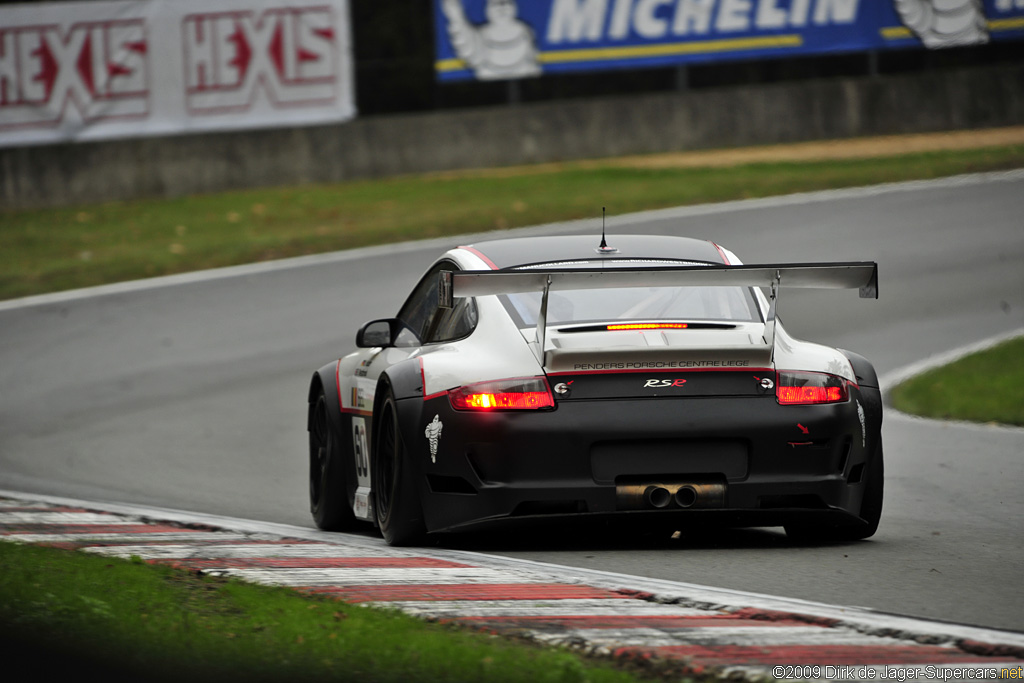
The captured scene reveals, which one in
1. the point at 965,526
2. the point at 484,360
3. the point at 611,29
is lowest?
the point at 965,526

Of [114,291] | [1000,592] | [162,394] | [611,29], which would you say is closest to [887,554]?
[1000,592]

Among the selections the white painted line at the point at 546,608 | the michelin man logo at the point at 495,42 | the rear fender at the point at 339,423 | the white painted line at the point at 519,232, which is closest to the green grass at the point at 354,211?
the white painted line at the point at 519,232

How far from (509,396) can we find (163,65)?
64.4 ft

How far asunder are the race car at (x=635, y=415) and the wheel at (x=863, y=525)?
0.01 m

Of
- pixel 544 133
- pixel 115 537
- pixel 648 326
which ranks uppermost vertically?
pixel 544 133

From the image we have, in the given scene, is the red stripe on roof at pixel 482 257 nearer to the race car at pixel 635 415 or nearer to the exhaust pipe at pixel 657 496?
the race car at pixel 635 415

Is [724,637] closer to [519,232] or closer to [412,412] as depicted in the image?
[412,412]

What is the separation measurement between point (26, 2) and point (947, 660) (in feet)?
75.6

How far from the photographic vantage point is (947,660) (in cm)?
448

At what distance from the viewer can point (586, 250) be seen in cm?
737

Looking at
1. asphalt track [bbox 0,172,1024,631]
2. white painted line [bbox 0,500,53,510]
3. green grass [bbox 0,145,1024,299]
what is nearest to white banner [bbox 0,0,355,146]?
green grass [bbox 0,145,1024,299]

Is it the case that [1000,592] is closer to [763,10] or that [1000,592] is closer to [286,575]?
[286,575]

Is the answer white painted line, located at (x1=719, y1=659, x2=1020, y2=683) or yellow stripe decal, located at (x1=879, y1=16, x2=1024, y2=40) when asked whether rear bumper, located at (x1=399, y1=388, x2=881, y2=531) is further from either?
yellow stripe decal, located at (x1=879, y1=16, x2=1024, y2=40)

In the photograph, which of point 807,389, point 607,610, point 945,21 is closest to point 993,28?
point 945,21
